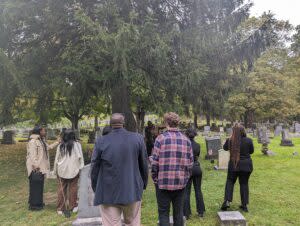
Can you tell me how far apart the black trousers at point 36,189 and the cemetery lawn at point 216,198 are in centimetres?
19

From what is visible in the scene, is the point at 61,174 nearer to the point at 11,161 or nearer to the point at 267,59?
the point at 11,161

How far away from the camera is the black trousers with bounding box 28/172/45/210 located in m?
6.72

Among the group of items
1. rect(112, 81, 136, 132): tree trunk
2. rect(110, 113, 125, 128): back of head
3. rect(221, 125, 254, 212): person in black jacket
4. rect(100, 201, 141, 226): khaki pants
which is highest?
rect(112, 81, 136, 132): tree trunk

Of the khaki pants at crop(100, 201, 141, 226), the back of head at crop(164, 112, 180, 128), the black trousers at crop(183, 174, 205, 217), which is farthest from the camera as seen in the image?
the black trousers at crop(183, 174, 205, 217)

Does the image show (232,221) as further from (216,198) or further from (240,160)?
(216,198)

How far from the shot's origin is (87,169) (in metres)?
5.89

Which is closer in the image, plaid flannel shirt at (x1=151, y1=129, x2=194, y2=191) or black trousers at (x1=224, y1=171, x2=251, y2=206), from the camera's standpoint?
plaid flannel shirt at (x1=151, y1=129, x2=194, y2=191)

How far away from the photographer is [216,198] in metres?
7.34

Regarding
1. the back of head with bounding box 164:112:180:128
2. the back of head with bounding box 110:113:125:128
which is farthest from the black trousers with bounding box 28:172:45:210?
the back of head with bounding box 164:112:180:128

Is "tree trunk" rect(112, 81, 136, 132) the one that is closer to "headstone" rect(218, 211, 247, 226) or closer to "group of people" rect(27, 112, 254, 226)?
"group of people" rect(27, 112, 254, 226)

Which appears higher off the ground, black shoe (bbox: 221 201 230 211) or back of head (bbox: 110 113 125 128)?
back of head (bbox: 110 113 125 128)

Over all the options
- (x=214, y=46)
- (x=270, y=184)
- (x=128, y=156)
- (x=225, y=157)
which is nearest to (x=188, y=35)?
(x=214, y=46)

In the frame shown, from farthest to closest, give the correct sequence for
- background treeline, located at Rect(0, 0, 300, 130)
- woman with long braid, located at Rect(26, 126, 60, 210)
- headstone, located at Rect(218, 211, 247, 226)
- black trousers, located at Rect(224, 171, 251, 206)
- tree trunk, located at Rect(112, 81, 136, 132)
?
tree trunk, located at Rect(112, 81, 136, 132), background treeline, located at Rect(0, 0, 300, 130), woman with long braid, located at Rect(26, 126, 60, 210), black trousers, located at Rect(224, 171, 251, 206), headstone, located at Rect(218, 211, 247, 226)

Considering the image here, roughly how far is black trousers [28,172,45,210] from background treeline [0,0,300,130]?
11.4 feet
